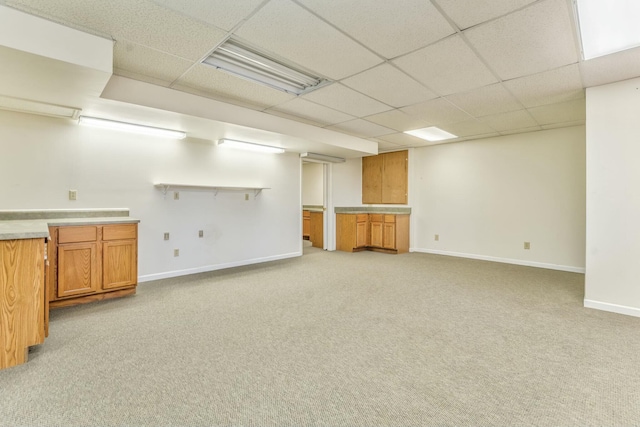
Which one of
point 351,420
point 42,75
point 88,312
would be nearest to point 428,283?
point 351,420

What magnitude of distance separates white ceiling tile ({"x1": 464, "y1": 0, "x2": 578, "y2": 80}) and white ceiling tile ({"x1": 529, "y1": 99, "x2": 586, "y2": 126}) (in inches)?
51.1

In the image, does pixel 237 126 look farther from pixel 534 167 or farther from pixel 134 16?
pixel 534 167

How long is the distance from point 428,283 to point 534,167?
117 inches

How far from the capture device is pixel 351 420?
1470mm

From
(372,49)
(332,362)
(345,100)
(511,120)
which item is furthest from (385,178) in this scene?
(332,362)

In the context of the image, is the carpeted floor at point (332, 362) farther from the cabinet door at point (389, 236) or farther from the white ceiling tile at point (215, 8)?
the cabinet door at point (389, 236)

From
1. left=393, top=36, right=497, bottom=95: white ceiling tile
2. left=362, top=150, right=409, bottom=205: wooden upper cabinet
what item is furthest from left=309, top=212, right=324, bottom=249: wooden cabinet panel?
left=393, top=36, right=497, bottom=95: white ceiling tile

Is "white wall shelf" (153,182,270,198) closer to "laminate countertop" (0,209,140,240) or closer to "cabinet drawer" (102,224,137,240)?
"laminate countertop" (0,209,140,240)

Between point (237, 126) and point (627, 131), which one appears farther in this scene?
point (237, 126)

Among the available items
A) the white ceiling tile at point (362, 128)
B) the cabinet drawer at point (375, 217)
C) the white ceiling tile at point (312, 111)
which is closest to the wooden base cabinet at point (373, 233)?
the cabinet drawer at point (375, 217)

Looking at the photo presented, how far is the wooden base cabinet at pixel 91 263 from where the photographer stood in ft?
9.62

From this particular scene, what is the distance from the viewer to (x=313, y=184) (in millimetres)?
8609

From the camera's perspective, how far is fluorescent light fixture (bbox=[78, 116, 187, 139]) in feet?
11.0

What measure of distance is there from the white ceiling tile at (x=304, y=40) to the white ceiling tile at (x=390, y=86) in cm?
16
